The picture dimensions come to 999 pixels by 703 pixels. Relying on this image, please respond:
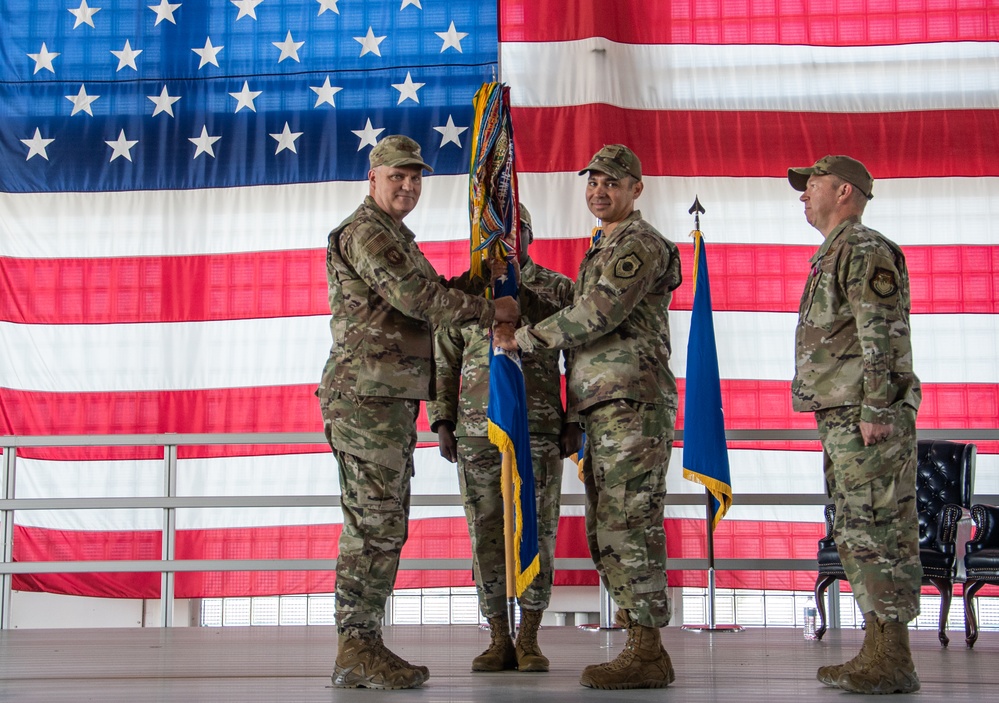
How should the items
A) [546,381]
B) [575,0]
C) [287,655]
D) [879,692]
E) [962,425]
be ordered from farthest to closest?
[575,0], [962,425], [287,655], [546,381], [879,692]

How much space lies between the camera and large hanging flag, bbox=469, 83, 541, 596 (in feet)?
9.90

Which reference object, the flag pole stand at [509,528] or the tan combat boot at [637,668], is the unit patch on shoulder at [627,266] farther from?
the tan combat boot at [637,668]

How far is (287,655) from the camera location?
3.72 m

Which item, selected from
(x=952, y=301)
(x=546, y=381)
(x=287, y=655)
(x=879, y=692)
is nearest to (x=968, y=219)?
Result: (x=952, y=301)

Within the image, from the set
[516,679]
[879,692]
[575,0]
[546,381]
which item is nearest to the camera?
[879,692]

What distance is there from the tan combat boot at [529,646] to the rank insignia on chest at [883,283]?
1402 millimetres

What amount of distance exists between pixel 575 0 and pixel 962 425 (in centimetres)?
326

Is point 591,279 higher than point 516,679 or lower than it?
higher

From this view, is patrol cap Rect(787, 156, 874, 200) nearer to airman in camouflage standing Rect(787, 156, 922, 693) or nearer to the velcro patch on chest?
airman in camouflage standing Rect(787, 156, 922, 693)

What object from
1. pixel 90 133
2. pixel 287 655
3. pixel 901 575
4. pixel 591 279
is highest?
pixel 90 133

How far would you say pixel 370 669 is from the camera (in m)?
2.72

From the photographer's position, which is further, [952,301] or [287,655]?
[952,301]

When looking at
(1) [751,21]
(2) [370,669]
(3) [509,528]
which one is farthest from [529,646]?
(1) [751,21]

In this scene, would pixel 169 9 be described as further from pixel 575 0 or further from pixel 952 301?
pixel 952 301
